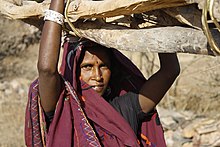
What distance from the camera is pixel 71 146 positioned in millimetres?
2303

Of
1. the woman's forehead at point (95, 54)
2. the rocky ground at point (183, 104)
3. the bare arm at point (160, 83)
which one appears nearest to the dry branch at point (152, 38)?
the woman's forehead at point (95, 54)

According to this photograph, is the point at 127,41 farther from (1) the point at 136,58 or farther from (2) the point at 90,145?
(1) the point at 136,58

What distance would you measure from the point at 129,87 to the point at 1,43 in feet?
18.0

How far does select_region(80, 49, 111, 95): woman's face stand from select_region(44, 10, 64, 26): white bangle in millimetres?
347

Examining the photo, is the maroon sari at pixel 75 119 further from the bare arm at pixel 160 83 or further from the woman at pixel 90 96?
the bare arm at pixel 160 83

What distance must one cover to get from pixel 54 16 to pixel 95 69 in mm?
412

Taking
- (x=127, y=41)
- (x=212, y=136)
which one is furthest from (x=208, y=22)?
(x=212, y=136)

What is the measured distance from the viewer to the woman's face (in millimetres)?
2355

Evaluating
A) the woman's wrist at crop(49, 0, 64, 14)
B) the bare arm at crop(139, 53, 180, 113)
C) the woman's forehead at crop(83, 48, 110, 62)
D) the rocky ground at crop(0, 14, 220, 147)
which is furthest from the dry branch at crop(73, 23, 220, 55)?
the rocky ground at crop(0, 14, 220, 147)

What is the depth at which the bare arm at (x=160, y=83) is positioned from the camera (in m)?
2.46

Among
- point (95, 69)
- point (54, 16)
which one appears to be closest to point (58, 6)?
point (54, 16)

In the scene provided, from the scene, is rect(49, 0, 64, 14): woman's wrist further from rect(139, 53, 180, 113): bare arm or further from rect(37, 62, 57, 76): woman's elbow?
rect(139, 53, 180, 113): bare arm

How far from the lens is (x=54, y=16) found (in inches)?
79.5

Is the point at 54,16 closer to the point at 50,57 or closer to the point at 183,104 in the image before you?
the point at 50,57
